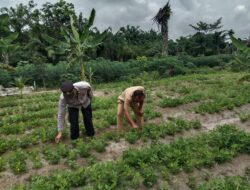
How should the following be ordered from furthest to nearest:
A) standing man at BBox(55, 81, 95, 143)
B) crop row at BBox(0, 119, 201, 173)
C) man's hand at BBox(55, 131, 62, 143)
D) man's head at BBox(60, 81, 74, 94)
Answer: man's hand at BBox(55, 131, 62, 143), standing man at BBox(55, 81, 95, 143), man's head at BBox(60, 81, 74, 94), crop row at BBox(0, 119, 201, 173)

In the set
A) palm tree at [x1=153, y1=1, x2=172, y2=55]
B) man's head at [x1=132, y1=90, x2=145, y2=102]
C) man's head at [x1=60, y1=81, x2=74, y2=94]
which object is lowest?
man's head at [x1=132, y1=90, x2=145, y2=102]

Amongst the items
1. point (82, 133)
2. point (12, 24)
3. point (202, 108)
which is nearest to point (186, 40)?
point (12, 24)

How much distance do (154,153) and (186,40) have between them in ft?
146

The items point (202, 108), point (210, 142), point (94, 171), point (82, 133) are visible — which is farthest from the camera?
point (202, 108)

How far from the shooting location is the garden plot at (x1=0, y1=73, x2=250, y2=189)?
21.5 feet

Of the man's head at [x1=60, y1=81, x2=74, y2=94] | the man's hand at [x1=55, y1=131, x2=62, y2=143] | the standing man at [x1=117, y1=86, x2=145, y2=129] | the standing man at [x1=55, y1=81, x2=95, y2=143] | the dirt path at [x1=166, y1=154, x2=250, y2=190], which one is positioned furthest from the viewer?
the standing man at [x1=117, y1=86, x2=145, y2=129]

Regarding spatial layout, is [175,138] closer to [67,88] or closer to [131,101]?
[131,101]

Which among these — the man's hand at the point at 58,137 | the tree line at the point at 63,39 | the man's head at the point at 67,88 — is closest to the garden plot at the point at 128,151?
the man's hand at the point at 58,137

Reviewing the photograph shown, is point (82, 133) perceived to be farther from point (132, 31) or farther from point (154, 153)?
point (132, 31)

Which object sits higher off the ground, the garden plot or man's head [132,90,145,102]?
man's head [132,90,145,102]

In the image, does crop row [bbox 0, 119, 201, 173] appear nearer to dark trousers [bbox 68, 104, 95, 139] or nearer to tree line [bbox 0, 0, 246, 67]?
dark trousers [bbox 68, 104, 95, 139]

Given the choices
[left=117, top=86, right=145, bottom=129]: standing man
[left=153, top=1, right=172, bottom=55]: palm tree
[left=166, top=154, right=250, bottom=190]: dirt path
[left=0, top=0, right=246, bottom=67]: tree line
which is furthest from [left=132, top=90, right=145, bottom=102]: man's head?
[left=153, top=1, right=172, bottom=55]: palm tree

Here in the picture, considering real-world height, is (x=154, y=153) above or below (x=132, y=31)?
below

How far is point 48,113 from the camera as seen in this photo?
12.1 meters
